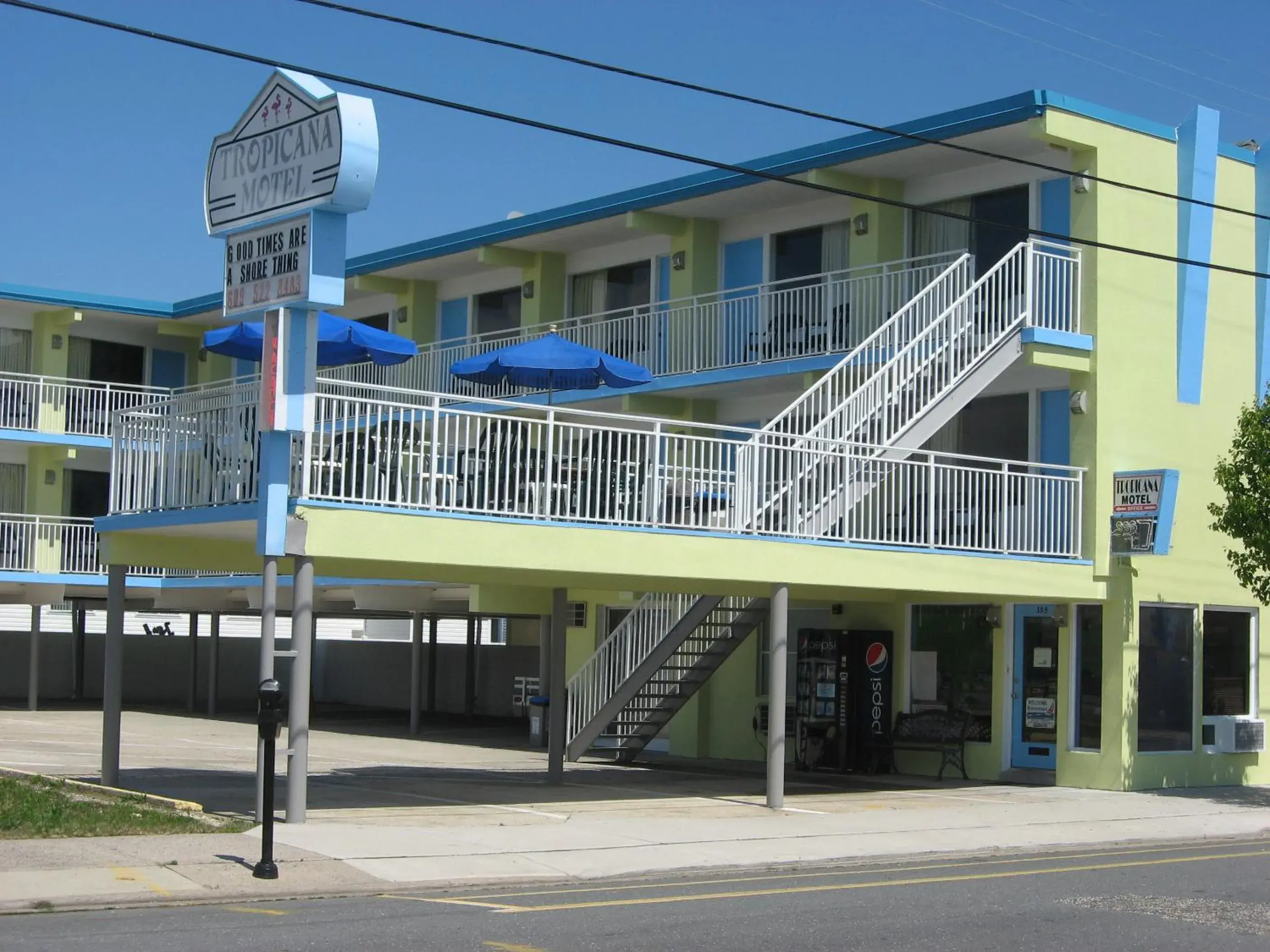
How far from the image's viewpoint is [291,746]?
593 inches

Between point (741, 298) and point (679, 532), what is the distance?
882 centimetres

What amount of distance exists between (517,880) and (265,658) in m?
3.48

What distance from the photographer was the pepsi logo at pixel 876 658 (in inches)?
941

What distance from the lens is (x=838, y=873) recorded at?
1388cm

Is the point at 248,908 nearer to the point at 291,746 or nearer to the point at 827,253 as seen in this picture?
the point at 291,746

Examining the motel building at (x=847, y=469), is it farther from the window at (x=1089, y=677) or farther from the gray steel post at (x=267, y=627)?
the gray steel post at (x=267, y=627)

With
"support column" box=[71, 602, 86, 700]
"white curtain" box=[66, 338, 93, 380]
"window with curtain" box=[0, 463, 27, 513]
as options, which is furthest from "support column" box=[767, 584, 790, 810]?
"support column" box=[71, 602, 86, 700]

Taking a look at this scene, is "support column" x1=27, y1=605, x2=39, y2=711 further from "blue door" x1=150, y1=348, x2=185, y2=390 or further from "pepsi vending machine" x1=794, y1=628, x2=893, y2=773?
"pepsi vending machine" x1=794, y1=628, x2=893, y2=773

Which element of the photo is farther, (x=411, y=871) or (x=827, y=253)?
(x=827, y=253)

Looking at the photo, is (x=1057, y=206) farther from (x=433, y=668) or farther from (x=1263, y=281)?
(x=433, y=668)

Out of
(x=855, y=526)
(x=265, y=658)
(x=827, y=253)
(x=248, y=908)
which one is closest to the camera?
(x=248, y=908)

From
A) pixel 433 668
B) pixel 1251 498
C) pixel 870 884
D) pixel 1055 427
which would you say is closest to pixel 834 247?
pixel 1055 427

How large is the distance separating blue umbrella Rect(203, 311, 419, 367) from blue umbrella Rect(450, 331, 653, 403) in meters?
0.95

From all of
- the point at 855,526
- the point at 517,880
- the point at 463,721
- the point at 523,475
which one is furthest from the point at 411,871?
the point at 463,721
